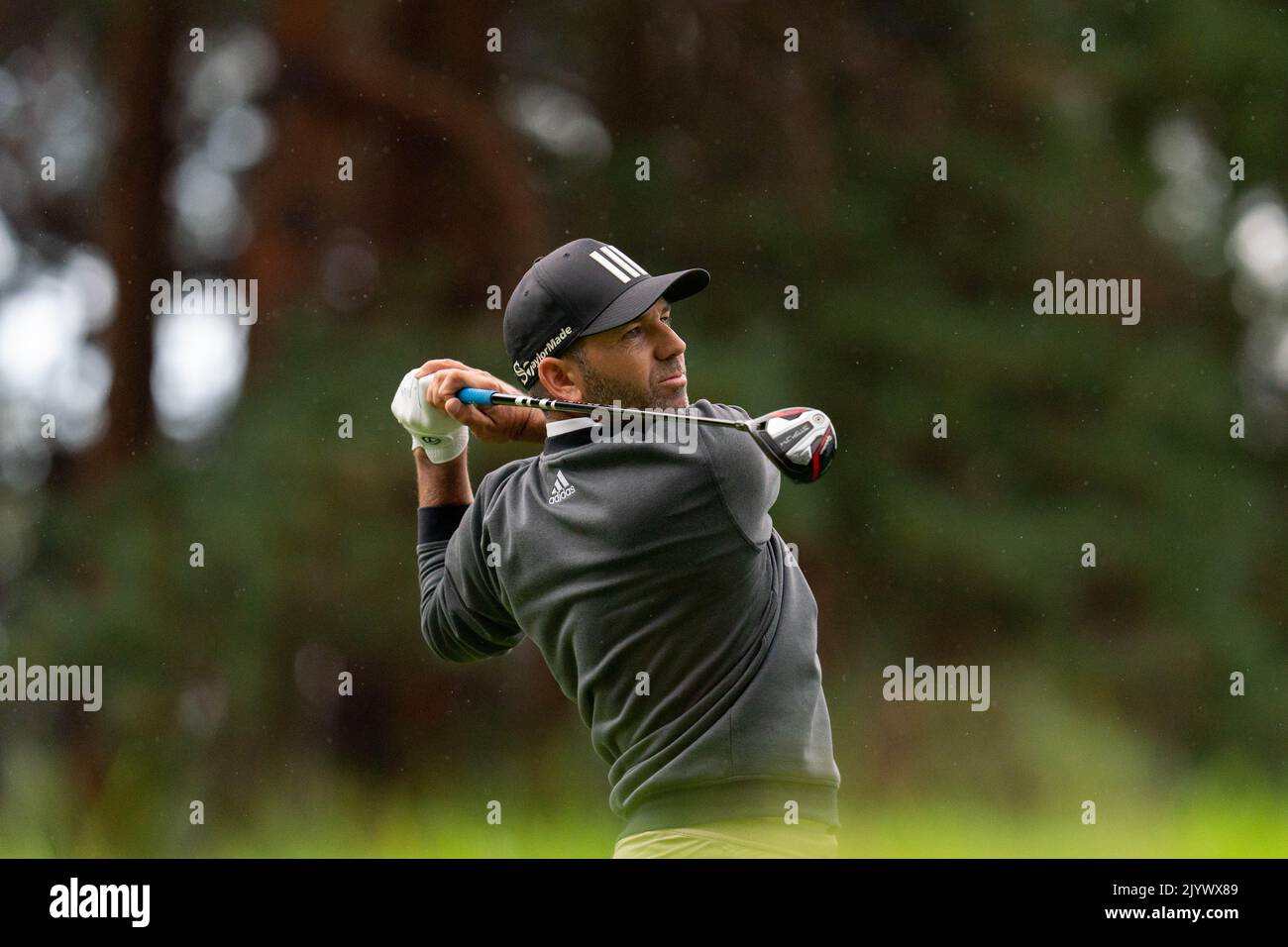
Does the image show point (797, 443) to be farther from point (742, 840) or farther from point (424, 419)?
point (424, 419)

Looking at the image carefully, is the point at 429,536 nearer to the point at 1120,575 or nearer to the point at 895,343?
the point at 895,343

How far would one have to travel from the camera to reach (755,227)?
7965 mm

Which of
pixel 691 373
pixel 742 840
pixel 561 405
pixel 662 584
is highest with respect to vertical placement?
pixel 691 373

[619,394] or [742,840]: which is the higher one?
[619,394]

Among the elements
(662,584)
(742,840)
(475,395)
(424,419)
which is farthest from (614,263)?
(742,840)

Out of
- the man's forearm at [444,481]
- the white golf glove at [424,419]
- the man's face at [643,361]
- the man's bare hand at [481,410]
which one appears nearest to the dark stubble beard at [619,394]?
the man's face at [643,361]

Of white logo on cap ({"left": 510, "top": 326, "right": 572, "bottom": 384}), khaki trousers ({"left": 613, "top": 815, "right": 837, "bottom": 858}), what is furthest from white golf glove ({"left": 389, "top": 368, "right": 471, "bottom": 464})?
khaki trousers ({"left": 613, "top": 815, "right": 837, "bottom": 858})

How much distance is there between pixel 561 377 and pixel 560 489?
0.22 metres

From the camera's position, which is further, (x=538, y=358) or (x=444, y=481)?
(x=444, y=481)

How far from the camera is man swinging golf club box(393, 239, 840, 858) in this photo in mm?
2426

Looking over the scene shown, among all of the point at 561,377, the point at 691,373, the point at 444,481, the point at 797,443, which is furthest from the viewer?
the point at 691,373

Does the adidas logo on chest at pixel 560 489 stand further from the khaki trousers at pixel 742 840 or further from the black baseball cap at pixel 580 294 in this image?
the khaki trousers at pixel 742 840

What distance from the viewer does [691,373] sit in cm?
718

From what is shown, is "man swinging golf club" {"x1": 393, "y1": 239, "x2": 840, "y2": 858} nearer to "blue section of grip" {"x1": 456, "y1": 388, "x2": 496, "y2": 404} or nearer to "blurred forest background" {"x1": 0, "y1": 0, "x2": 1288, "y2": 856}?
"blue section of grip" {"x1": 456, "y1": 388, "x2": 496, "y2": 404}
